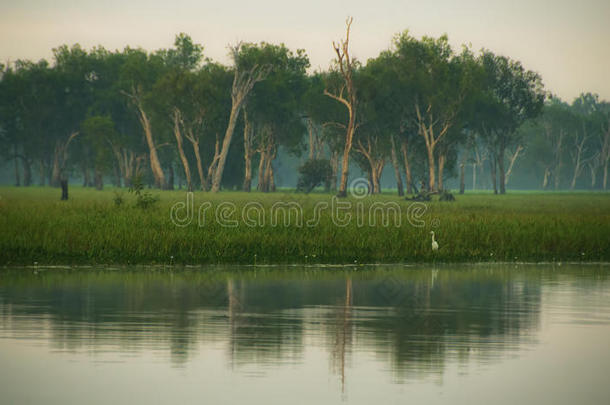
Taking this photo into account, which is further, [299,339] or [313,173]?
[313,173]

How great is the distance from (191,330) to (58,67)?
371ft

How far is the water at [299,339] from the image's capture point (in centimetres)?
1215

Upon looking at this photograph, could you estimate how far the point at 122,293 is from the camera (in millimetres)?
21422

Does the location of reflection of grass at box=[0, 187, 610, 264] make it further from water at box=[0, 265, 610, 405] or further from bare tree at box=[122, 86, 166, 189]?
bare tree at box=[122, 86, 166, 189]

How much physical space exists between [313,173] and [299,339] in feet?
269

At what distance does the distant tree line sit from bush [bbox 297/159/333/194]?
0.21 m

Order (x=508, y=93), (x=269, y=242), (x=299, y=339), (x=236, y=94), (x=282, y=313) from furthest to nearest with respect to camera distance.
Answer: (x=508, y=93) < (x=236, y=94) < (x=269, y=242) < (x=282, y=313) < (x=299, y=339)

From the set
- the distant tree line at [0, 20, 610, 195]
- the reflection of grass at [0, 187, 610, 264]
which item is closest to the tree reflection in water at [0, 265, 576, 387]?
the reflection of grass at [0, 187, 610, 264]

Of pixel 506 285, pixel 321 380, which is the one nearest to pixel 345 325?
pixel 321 380

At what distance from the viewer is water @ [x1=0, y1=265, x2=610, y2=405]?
39.9 feet

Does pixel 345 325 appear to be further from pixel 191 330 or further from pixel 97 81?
pixel 97 81

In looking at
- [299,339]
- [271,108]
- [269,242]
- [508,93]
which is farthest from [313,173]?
[299,339]

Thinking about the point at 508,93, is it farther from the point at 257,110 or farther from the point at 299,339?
the point at 299,339

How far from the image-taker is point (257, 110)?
102m
